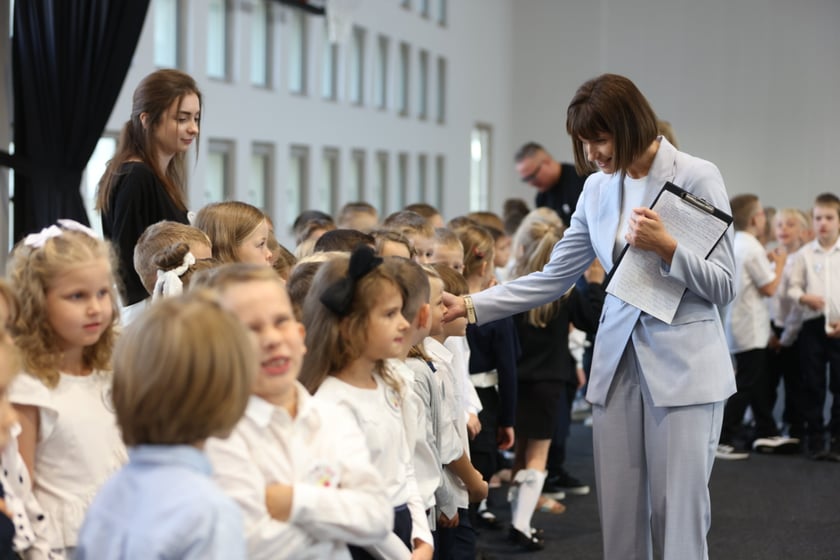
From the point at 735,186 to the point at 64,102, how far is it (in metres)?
12.4

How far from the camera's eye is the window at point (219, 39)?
10523 millimetres

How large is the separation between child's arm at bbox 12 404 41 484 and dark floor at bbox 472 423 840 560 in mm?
2901

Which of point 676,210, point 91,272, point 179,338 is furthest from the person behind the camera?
point 676,210

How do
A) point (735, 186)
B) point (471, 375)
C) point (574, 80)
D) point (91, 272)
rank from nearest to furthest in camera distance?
1. point (91, 272)
2. point (471, 375)
3. point (735, 186)
4. point (574, 80)

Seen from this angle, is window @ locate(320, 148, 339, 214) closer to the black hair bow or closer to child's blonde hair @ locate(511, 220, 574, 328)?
child's blonde hair @ locate(511, 220, 574, 328)

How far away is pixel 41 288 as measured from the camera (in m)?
2.53

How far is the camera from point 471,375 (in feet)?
15.8

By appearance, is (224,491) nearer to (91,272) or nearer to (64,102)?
(91,272)

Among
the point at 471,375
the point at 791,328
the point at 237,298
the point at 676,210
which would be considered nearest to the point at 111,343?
the point at 237,298

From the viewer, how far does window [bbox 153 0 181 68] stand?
9.51m

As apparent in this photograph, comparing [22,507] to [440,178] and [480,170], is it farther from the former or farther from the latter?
[480,170]

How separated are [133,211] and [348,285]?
1.46m

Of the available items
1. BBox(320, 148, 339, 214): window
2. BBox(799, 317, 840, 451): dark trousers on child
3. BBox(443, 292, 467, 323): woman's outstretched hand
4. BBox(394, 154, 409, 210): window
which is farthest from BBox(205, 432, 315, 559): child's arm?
BBox(394, 154, 409, 210): window

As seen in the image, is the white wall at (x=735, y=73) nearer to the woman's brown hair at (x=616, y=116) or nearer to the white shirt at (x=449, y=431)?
the white shirt at (x=449, y=431)
